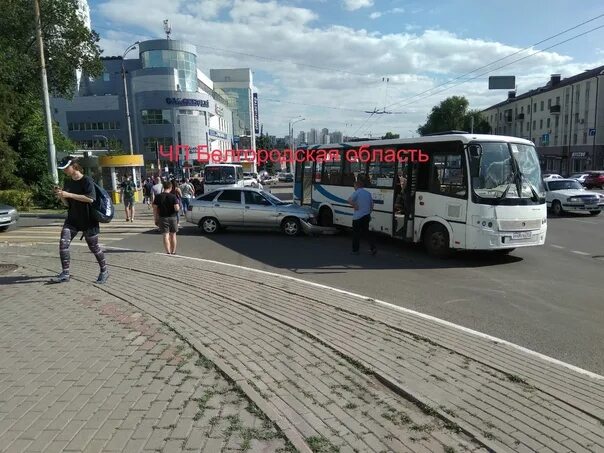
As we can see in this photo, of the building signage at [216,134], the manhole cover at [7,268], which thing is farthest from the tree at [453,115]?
the manhole cover at [7,268]

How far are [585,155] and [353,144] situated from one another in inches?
2408

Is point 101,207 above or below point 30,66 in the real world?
below

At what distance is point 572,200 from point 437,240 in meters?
13.0

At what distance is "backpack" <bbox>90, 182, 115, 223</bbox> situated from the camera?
7.55 meters

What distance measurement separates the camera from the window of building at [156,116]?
73188mm

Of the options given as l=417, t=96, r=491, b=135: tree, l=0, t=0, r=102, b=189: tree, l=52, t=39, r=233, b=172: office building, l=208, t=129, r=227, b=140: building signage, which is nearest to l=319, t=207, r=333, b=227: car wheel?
l=0, t=0, r=102, b=189: tree

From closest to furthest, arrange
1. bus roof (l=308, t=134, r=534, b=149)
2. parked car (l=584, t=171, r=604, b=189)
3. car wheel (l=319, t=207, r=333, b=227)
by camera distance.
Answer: bus roof (l=308, t=134, r=534, b=149)
car wheel (l=319, t=207, r=333, b=227)
parked car (l=584, t=171, r=604, b=189)

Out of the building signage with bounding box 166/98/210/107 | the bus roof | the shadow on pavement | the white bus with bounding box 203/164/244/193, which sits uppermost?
the building signage with bounding box 166/98/210/107

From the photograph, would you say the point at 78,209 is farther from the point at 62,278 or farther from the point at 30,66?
the point at 30,66

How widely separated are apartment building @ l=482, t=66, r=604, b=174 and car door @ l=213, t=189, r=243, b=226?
2034 inches

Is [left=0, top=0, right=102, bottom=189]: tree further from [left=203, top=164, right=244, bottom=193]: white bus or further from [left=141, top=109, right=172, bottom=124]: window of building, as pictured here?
[left=141, top=109, right=172, bottom=124]: window of building

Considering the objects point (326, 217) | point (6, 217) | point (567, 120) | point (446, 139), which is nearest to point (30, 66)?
point (6, 217)

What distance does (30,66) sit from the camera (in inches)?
1097

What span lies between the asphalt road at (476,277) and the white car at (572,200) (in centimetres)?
593
